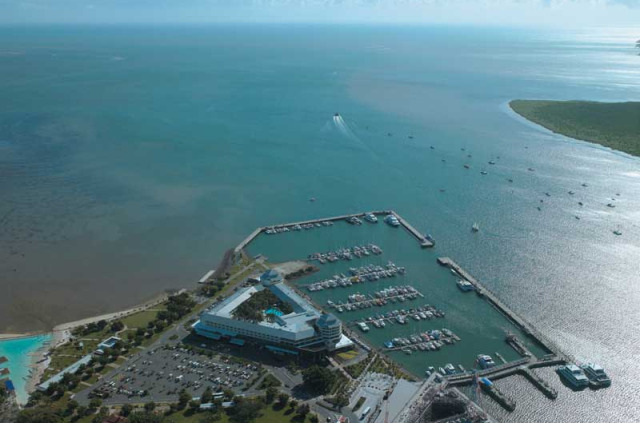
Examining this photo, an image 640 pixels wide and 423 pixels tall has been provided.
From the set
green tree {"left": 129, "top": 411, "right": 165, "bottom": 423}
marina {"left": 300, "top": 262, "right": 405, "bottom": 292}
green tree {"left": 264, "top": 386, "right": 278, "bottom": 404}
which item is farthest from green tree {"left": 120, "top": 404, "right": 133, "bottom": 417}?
marina {"left": 300, "top": 262, "right": 405, "bottom": 292}

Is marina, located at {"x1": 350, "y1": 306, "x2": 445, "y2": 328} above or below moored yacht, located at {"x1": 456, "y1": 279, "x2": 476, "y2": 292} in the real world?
below

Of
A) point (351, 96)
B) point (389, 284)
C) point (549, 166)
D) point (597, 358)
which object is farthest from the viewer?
point (351, 96)

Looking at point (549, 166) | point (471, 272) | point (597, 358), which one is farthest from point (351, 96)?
point (597, 358)

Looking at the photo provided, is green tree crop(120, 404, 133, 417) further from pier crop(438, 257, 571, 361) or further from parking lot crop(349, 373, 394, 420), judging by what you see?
pier crop(438, 257, 571, 361)

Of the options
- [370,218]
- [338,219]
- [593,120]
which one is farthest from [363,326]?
[593,120]

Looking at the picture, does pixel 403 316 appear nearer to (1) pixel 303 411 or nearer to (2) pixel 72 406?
(1) pixel 303 411

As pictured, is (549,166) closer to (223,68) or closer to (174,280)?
(174,280)
